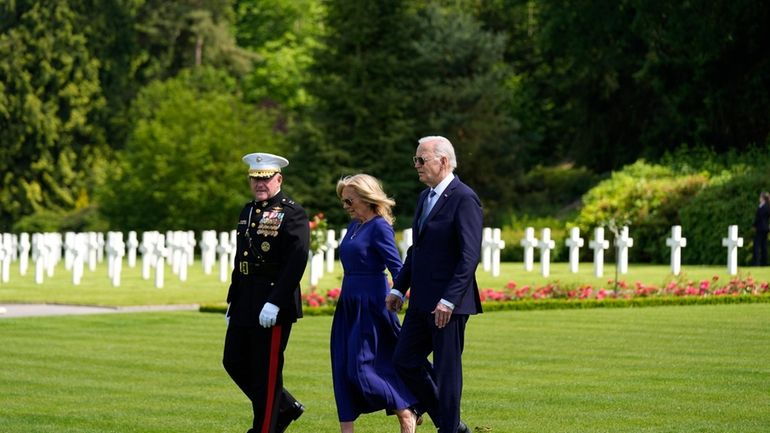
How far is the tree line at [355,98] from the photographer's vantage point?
48094mm

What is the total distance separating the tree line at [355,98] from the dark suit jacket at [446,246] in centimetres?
3650

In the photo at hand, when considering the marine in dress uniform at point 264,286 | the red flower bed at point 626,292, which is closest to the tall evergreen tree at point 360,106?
the red flower bed at point 626,292

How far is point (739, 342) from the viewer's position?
16.7 m

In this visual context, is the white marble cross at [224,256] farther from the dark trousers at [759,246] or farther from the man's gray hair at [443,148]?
the man's gray hair at [443,148]

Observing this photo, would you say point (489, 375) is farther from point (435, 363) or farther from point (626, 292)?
point (626, 292)

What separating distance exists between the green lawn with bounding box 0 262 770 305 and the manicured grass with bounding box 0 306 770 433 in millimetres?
5363

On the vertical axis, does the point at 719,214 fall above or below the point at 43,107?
below

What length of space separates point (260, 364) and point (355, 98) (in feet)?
151

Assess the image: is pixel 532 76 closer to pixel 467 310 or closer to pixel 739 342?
pixel 739 342

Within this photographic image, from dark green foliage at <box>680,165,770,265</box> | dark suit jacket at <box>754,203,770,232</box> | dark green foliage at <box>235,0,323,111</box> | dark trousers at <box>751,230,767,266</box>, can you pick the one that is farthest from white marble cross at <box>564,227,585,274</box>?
dark green foliage at <box>235,0,323,111</box>

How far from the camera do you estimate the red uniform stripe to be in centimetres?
994

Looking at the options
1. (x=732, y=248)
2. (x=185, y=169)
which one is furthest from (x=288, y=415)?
(x=185, y=169)

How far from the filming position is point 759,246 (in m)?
34.8

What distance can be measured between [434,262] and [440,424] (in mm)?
940
